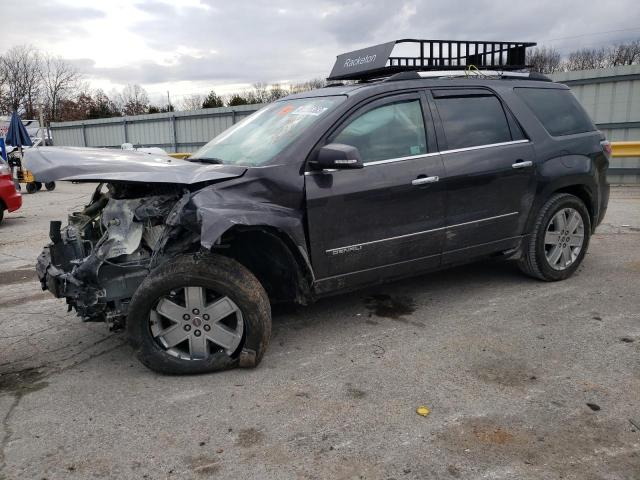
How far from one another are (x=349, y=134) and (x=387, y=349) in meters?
1.54

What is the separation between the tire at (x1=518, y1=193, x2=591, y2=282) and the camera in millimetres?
Result: 4789

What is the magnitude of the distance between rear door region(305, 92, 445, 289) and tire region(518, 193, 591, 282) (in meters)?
1.16

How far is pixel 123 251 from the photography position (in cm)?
343

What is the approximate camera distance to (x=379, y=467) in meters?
2.45

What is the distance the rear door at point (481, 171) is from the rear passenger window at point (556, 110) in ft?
1.24

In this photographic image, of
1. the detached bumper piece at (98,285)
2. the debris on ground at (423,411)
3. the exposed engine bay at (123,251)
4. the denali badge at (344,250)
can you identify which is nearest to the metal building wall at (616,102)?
the denali badge at (344,250)

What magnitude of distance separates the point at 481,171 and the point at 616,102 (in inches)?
394

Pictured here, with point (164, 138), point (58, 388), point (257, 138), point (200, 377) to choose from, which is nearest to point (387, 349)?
point (200, 377)

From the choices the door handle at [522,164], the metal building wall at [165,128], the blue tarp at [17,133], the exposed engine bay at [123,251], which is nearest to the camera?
the exposed engine bay at [123,251]

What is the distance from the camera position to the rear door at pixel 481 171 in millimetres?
4176

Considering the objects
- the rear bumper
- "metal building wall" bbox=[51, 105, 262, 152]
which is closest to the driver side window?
the rear bumper

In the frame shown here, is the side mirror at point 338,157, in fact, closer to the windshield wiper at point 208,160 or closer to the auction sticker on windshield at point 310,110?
the auction sticker on windshield at point 310,110

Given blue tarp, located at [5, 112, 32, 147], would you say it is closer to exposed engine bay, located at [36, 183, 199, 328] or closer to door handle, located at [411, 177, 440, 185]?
exposed engine bay, located at [36, 183, 199, 328]

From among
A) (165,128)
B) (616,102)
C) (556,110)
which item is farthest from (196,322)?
(165,128)
